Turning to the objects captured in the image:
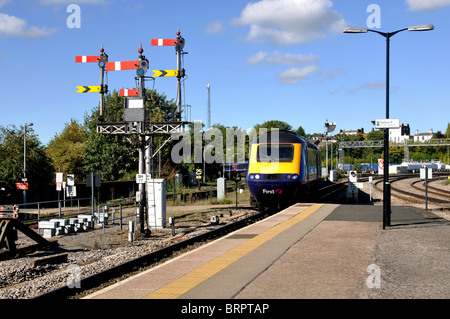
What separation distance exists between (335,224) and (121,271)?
7.47 metres

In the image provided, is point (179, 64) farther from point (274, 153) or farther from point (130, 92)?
point (274, 153)

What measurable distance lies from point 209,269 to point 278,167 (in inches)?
444


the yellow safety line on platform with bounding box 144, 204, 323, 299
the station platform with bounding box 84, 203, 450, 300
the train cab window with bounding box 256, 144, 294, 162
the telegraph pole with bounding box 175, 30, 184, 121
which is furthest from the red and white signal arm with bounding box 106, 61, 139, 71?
the yellow safety line on platform with bounding box 144, 204, 323, 299

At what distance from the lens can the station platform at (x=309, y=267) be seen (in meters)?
6.76

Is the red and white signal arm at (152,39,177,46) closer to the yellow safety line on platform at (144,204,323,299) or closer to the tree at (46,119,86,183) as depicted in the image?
the yellow safety line on platform at (144,204,323,299)

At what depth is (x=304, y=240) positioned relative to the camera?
11.3m

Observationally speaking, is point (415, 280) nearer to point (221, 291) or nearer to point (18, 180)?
point (221, 291)

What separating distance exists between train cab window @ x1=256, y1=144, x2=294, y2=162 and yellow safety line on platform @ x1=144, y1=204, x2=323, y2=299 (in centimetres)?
618

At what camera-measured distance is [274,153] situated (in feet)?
64.5

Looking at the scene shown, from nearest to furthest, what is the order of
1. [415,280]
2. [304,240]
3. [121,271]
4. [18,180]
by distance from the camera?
[415,280] → [121,271] → [304,240] → [18,180]

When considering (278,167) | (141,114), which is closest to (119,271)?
(141,114)

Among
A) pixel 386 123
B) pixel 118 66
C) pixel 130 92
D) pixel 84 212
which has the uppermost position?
pixel 118 66

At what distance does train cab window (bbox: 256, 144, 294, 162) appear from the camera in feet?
64.1
